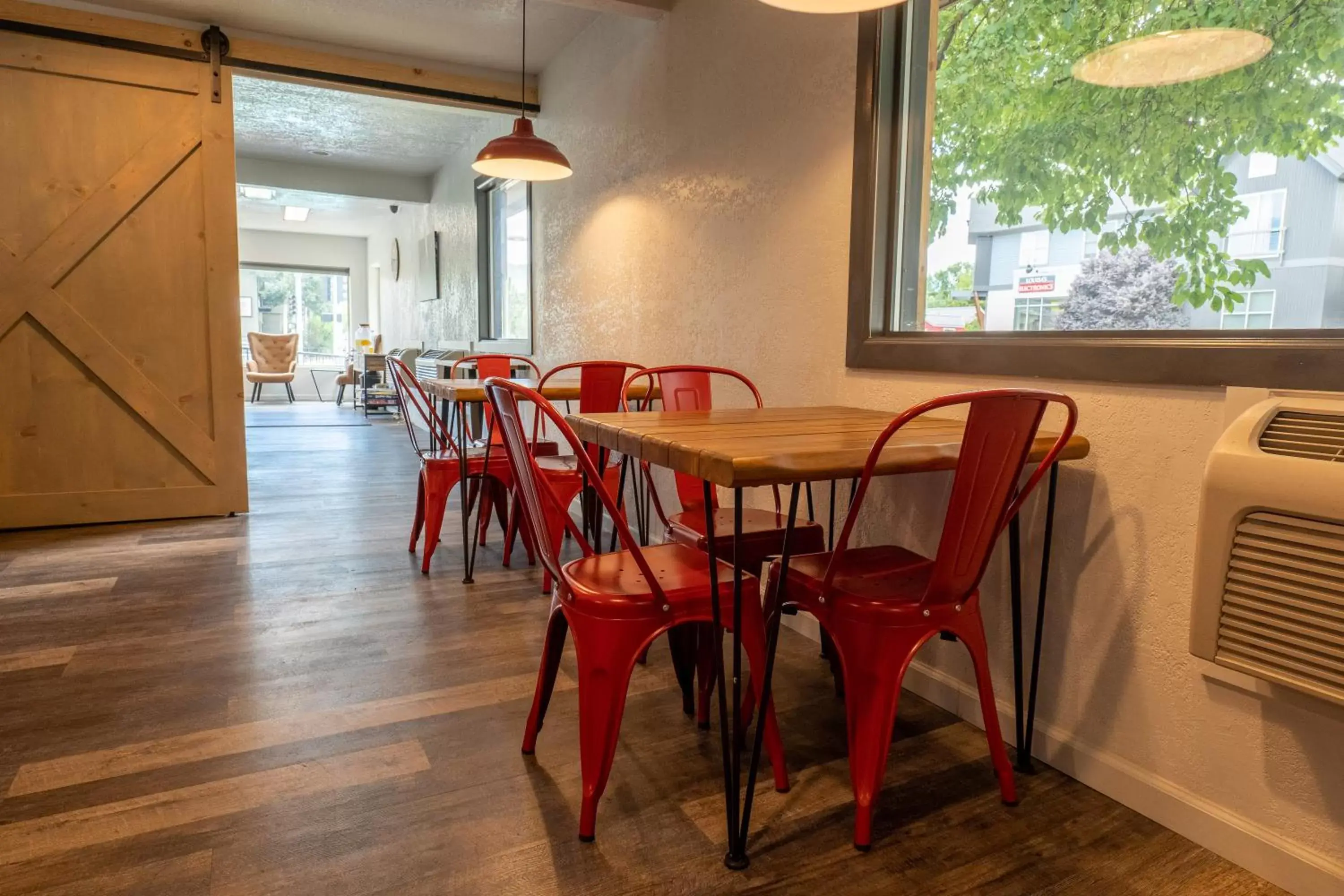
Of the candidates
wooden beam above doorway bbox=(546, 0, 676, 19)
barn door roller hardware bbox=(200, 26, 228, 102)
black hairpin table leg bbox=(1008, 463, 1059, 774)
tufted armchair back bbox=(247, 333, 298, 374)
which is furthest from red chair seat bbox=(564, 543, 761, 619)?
tufted armchair back bbox=(247, 333, 298, 374)

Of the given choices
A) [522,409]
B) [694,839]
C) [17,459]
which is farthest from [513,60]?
[694,839]

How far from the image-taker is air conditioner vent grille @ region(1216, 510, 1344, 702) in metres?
1.11

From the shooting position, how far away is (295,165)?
289 inches

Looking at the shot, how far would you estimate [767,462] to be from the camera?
1204mm

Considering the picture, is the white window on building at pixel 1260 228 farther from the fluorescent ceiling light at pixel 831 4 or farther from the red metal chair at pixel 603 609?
the red metal chair at pixel 603 609

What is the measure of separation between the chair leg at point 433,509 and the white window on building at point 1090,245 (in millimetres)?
2331

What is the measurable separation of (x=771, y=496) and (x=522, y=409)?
2.61 meters

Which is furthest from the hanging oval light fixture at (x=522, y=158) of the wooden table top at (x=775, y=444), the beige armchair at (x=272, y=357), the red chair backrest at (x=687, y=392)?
the beige armchair at (x=272, y=357)

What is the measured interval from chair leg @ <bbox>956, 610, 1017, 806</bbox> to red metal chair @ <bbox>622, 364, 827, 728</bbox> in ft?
1.32

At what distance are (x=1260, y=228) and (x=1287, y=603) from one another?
702 millimetres

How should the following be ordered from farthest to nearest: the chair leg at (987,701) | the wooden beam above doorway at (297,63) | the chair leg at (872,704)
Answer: the wooden beam above doorway at (297,63)
the chair leg at (987,701)
the chair leg at (872,704)

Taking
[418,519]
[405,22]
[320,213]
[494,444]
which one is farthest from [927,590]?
[320,213]

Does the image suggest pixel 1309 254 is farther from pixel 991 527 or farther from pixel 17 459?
pixel 17 459

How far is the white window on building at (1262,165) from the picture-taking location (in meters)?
1.40
